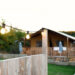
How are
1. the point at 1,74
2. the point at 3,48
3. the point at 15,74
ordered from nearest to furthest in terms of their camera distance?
the point at 1,74 < the point at 15,74 < the point at 3,48

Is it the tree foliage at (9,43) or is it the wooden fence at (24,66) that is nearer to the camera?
the wooden fence at (24,66)

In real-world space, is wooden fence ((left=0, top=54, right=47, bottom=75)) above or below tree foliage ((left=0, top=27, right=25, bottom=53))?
below

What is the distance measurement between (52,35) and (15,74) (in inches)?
872

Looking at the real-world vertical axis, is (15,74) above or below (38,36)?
below

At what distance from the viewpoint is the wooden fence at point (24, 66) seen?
7.54 feet

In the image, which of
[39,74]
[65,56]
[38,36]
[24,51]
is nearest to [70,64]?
[65,56]

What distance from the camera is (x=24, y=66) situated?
2.91 metres

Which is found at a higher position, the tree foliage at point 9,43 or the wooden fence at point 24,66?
the tree foliage at point 9,43

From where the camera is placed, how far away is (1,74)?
7.24 ft

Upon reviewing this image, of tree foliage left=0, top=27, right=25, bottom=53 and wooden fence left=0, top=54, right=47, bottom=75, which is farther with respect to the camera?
tree foliage left=0, top=27, right=25, bottom=53

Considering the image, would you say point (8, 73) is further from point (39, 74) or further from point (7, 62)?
point (39, 74)

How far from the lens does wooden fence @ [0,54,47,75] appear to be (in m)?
2.30

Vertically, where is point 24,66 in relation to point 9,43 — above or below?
below

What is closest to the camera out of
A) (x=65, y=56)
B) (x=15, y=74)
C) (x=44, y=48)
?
(x=15, y=74)
